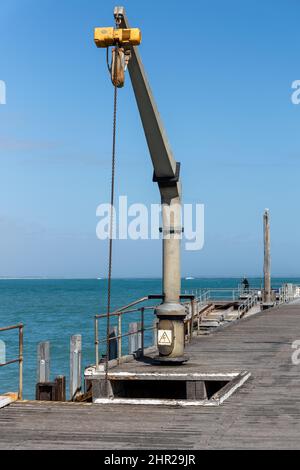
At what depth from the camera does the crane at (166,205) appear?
1244cm

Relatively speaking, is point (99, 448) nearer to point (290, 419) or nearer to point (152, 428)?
point (152, 428)

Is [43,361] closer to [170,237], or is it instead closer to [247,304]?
[170,237]

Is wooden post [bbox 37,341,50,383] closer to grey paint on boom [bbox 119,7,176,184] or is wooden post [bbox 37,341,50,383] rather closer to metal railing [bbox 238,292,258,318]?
grey paint on boom [bbox 119,7,176,184]

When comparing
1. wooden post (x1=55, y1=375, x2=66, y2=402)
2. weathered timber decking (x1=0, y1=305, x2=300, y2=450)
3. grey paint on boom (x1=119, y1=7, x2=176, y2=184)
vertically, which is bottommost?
wooden post (x1=55, y1=375, x2=66, y2=402)

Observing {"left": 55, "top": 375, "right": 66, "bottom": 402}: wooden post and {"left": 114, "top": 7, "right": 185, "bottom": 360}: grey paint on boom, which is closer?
{"left": 114, "top": 7, "right": 185, "bottom": 360}: grey paint on boom

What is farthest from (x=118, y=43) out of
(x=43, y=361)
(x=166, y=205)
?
(x=43, y=361)

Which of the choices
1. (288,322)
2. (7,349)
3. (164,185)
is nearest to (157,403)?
(164,185)

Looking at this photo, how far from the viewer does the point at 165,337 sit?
1373 centimetres

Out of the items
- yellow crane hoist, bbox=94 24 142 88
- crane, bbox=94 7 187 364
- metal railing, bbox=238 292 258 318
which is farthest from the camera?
metal railing, bbox=238 292 258 318

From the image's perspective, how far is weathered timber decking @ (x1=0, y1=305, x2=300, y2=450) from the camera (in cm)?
787

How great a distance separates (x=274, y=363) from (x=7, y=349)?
32.5m

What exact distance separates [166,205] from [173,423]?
548 centimetres

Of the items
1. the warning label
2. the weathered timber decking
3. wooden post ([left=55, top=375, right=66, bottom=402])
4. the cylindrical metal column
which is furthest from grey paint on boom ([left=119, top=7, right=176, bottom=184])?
wooden post ([left=55, top=375, right=66, bottom=402])
